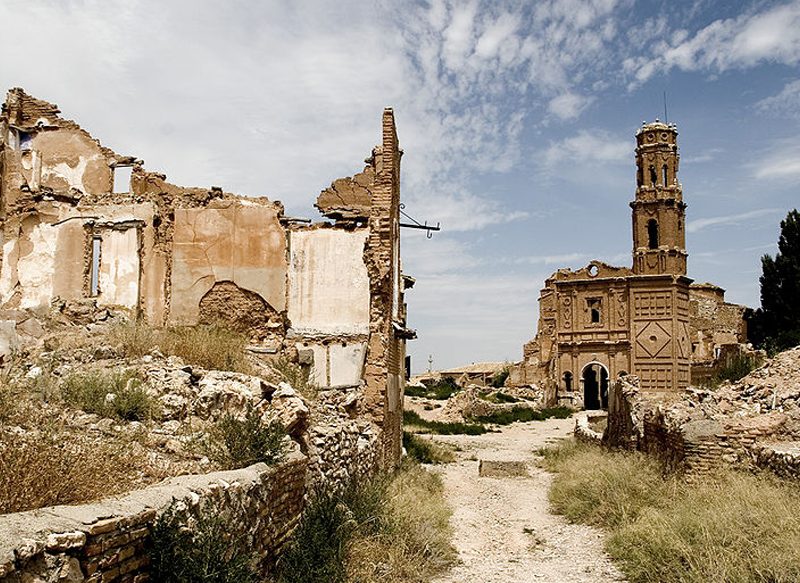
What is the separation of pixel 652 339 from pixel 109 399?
131ft

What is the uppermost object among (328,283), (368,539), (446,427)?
(328,283)

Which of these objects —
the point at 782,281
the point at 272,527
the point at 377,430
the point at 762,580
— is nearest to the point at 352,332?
the point at 377,430

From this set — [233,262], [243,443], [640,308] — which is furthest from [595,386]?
[243,443]

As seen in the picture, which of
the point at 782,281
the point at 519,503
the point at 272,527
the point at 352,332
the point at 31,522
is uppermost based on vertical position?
the point at 782,281

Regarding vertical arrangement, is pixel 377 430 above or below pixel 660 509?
above

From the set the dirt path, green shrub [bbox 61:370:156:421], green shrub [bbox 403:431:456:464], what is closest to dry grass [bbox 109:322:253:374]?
green shrub [bbox 61:370:156:421]

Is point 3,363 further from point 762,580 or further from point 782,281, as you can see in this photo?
point 782,281

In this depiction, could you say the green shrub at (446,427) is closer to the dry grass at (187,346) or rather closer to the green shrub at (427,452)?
the green shrub at (427,452)

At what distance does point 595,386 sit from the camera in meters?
47.6

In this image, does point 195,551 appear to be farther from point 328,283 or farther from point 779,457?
point 328,283

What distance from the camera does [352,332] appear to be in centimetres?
1420

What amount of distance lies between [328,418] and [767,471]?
605 cm

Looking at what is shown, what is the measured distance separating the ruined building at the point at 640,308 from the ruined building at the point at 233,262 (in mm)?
31229

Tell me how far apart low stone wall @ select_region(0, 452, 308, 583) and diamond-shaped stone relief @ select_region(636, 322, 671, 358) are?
132 ft
